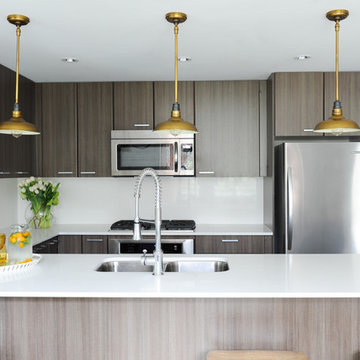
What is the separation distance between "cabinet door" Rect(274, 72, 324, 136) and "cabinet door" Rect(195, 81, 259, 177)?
334 mm

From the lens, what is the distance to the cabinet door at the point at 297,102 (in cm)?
379

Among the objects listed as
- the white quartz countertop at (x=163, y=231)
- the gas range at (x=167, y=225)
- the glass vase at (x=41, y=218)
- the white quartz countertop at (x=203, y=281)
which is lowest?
the white quartz countertop at (x=203, y=281)

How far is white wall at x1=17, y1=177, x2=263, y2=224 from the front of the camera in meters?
4.42

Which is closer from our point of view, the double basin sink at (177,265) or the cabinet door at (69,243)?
the double basin sink at (177,265)

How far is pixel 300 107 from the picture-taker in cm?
379

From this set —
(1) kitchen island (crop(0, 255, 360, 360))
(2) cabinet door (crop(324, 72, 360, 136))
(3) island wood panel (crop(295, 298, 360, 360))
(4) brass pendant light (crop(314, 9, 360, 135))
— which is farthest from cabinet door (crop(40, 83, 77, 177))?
(3) island wood panel (crop(295, 298, 360, 360))

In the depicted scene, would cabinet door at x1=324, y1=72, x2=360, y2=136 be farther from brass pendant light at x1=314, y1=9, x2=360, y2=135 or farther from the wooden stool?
the wooden stool

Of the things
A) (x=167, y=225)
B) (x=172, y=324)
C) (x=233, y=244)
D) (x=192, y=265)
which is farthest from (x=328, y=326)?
(x=167, y=225)

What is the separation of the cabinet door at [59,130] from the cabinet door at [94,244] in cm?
70

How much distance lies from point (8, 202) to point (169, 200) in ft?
5.53

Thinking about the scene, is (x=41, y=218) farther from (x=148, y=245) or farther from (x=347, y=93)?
(x=347, y=93)

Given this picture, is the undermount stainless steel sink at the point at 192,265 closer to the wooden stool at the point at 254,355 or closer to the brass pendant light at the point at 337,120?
the wooden stool at the point at 254,355

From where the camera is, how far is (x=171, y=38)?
2848 millimetres

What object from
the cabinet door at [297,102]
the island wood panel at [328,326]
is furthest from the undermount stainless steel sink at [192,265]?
the cabinet door at [297,102]
